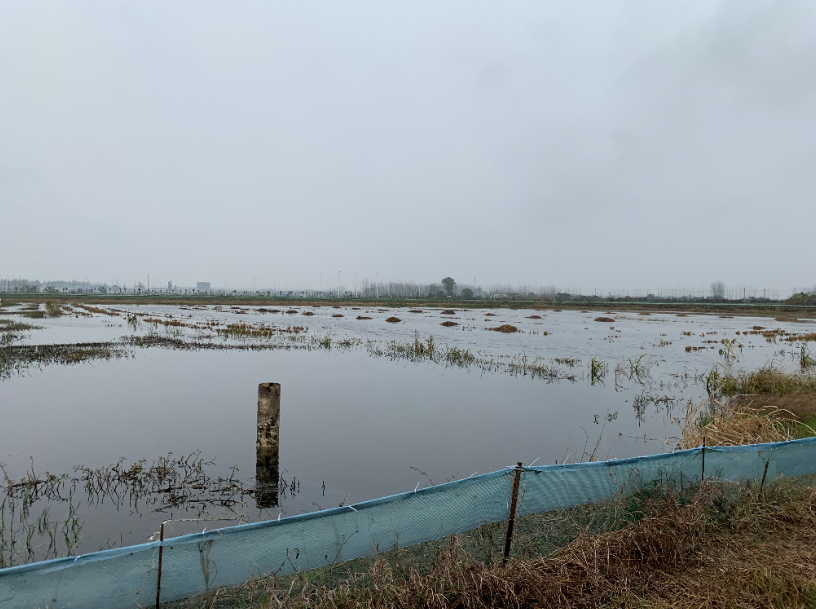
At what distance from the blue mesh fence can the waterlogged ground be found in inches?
115

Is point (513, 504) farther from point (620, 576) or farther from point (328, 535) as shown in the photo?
point (328, 535)

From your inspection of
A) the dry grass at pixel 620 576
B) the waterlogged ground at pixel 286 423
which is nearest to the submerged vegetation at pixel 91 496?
the waterlogged ground at pixel 286 423

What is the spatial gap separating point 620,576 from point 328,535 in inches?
96.0

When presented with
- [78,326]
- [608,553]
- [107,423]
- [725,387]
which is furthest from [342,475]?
[78,326]

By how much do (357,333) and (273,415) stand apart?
23.4m

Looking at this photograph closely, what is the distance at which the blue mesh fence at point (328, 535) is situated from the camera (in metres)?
3.04

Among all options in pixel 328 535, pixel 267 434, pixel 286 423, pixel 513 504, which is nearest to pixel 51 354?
pixel 286 423

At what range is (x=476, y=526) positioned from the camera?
4.24 metres

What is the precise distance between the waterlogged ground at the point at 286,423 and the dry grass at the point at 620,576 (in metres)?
3.14

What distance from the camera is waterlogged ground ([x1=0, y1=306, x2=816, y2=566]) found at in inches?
260

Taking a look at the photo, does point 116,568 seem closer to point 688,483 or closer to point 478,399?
point 688,483

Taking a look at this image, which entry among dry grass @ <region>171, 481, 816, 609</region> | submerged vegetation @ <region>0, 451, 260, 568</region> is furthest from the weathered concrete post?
dry grass @ <region>171, 481, 816, 609</region>

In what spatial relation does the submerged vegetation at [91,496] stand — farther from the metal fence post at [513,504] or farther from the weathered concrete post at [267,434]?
the metal fence post at [513,504]

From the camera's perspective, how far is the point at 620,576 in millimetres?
3885
